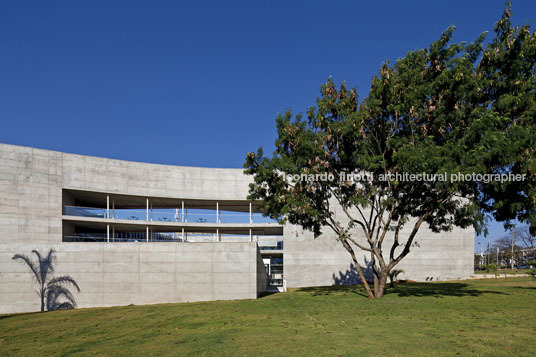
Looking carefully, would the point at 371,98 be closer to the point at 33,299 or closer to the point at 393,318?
the point at 393,318

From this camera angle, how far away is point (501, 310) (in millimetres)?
16391

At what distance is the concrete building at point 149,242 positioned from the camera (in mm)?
26312

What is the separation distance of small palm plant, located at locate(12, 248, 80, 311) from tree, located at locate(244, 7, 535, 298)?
1436 cm

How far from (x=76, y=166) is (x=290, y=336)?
26.6 meters

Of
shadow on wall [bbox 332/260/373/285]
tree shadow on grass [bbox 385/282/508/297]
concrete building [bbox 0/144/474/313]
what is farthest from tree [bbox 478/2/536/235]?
shadow on wall [bbox 332/260/373/285]

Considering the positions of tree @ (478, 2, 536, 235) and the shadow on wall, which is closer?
tree @ (478, 2, 536, 235)

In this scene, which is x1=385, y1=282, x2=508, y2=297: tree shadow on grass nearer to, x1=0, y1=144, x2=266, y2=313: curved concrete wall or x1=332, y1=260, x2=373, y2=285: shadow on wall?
x1=0, y1=144, x2=266, y2=313: curved concrete wall

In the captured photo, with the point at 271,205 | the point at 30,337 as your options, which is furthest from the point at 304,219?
the point at 30,337

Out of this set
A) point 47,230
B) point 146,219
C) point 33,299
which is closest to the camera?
point 33,299

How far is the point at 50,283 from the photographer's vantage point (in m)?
25.8

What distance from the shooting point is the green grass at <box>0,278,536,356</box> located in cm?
1024

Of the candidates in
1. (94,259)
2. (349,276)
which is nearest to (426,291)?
(349,276)

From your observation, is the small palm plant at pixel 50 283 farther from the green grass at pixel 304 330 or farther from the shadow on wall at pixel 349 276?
the shadow on wall at pixel 349 276

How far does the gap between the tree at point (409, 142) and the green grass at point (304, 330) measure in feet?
13.4
